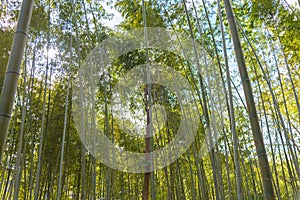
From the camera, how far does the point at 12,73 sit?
120 centimetres

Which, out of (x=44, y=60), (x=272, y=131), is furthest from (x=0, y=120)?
(x=272, y=131)

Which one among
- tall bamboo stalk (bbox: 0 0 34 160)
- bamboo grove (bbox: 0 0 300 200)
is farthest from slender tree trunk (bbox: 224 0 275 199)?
bamboo grove (bbox: 0 0 300 200)

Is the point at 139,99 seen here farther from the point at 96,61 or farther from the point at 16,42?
the point at 16,42

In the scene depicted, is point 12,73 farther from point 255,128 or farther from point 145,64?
point 145,64

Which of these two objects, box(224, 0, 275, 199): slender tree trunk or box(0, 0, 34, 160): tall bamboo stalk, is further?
box(224, 0, 275, 199): slender tree trunk

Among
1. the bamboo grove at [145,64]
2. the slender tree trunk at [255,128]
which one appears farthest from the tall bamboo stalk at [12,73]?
the bamboo grove at [145,64]

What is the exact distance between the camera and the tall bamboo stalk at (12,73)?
1118 millimetres

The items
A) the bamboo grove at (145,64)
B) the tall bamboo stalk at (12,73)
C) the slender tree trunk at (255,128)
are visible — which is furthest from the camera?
the bamboo grove at (145,64)

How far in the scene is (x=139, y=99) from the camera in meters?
5.73

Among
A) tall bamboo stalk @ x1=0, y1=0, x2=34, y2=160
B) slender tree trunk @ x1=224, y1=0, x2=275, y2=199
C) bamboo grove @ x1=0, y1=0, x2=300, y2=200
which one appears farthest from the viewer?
bamboo grove @ x1=0, y1=0, x2=300, y2=200

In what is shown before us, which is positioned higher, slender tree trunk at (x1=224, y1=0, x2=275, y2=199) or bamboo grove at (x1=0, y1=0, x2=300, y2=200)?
bamboo grove at (x1=0, y1=0, x2=300, y2=200)

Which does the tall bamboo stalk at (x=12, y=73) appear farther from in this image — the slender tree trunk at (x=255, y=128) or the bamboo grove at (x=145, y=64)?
the bamboo grove at (x=145, y=64)

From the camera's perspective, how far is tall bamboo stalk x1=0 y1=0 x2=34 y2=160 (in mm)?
1118

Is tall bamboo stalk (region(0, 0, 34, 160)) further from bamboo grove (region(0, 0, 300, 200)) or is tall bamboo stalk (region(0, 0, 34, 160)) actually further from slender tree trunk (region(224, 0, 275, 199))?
bamboo grove (region(0, 0, 300, 200))
